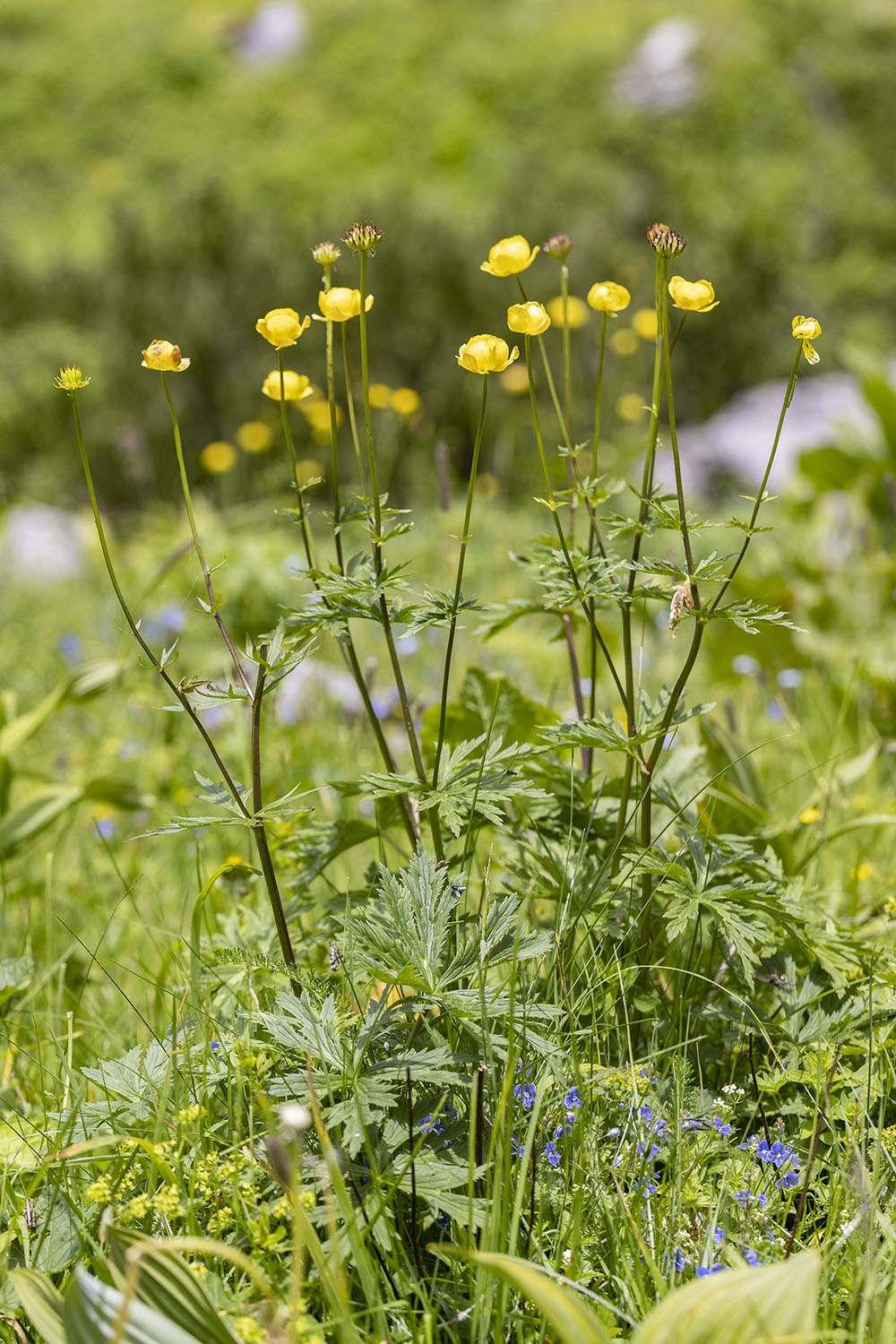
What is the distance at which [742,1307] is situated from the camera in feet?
2.55

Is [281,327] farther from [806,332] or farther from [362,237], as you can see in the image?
[806,332]

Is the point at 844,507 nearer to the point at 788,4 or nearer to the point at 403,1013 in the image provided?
the point at 403,1013

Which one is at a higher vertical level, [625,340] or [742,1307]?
[625,340]

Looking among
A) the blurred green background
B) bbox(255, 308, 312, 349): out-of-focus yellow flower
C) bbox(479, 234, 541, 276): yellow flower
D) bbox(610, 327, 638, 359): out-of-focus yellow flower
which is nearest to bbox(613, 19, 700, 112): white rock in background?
the blurred green background

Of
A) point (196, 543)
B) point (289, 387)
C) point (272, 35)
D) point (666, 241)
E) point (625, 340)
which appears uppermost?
point (272, 35)

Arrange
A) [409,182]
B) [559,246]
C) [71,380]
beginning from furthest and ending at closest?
[409,182]
[559,246]
[71,380]

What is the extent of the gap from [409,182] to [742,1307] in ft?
40.3

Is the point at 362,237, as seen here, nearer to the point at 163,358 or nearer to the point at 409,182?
the point at 163,358

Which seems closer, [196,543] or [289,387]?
[196,543]

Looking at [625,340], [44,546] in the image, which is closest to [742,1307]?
[44,546]

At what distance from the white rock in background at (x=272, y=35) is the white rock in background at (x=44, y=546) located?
1231cm

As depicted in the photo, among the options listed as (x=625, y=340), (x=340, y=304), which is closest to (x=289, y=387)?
(x=340, y=304)

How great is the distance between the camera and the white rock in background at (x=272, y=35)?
14.8 metres

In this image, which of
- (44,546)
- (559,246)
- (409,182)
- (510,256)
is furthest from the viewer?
(409,182)
